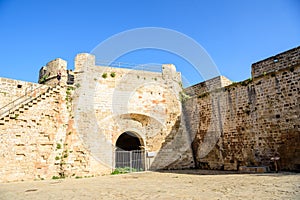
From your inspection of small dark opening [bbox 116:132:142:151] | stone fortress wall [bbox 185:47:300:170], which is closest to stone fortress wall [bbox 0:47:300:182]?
stone fortress wall [bbox 185:47:300:170]

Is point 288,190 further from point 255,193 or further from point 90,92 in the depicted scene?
point 90,92

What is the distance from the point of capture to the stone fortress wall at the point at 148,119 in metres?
9.77

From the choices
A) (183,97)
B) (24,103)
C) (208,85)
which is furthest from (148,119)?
(24,103)

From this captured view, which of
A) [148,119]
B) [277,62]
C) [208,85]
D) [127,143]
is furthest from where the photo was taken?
[127,143]

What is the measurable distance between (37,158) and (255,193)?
31.8 feet

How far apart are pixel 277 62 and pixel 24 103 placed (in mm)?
12923

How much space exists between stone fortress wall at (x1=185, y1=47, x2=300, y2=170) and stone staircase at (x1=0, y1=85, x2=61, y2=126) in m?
9.19

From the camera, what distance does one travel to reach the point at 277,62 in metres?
10.3

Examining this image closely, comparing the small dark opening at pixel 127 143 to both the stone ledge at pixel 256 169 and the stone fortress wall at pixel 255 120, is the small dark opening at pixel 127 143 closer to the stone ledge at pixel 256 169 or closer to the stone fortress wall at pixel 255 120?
the stone fortress wall at pixel 255 120

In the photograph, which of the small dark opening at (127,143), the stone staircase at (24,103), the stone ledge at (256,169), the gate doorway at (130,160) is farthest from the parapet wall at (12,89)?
the stone ledge at (256,169)

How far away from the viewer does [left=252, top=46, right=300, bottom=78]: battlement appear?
965 cm

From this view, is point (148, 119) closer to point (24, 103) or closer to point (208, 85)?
point (208, 85)

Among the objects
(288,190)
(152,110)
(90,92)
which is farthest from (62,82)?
(288,190)

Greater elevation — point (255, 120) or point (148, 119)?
point (148, 119)
